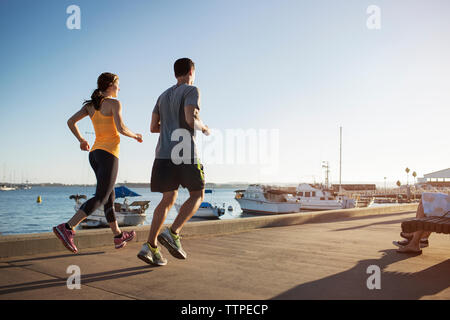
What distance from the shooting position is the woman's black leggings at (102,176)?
3.69m

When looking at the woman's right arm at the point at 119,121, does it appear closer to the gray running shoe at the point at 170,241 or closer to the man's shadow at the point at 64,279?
the gray running shoe at the point at 170,241

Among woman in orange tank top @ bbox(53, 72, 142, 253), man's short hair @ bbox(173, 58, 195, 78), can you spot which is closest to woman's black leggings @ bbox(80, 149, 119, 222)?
woman in orange tank top @ bbox(53, 72, 142, 253)

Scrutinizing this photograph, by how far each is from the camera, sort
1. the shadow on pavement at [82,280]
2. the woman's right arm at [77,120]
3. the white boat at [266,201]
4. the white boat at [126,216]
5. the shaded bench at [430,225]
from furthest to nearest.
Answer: the white boat at [266,201] → the white boat at [126,216] → the woman's right arm at [77,120] → the shaded bench at [430,225] → the shadow on pavement at [82,280]

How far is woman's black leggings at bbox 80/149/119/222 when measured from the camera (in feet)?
12.1

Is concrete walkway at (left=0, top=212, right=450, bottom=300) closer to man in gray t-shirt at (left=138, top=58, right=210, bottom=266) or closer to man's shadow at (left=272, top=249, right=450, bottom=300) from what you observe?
man's shadow at (left=272, top=249, right=450, bottom=300)

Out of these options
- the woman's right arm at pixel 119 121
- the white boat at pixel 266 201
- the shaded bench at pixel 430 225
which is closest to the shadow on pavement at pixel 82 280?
the woman's right arm at pixel 119 121

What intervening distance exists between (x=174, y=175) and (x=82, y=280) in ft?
4.04

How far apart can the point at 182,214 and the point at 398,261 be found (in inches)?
92.7

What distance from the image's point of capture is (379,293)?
2.62 metres

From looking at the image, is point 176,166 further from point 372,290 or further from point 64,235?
point 372,290

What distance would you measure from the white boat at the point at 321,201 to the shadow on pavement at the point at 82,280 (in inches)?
1698

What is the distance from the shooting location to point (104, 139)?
3.82 meters

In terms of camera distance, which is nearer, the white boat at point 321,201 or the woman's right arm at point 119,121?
the woman's right arm at point 119,121
